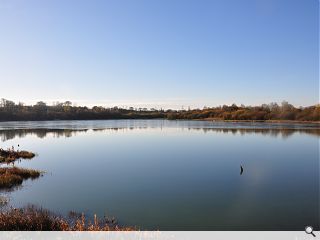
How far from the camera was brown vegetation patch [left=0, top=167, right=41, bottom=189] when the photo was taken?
22.0 metres

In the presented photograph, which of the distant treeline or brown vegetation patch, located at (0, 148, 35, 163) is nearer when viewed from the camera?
brown vegetation patch, located at (0, 148, 35, 163)

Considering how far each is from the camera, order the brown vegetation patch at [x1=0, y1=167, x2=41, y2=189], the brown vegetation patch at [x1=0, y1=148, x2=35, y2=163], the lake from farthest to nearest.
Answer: the brown vegetation patch at [x1=0, y1=148, x2=35, y2=163], the brown vegetation patch at [x1=0, y1=167, x2=41, y2=189], the lake

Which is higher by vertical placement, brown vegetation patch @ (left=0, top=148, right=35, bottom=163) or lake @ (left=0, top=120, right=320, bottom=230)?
brown vegetation patch @ (left=0, top=148, right=35, bottom=163)

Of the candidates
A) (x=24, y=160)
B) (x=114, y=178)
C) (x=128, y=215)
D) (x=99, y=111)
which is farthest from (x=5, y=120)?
(x=128, y=215)

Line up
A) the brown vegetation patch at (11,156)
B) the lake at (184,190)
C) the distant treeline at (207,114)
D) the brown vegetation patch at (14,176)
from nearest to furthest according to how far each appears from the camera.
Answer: the lake at (184,190) → the brown vegetation patch at (14,176) → the brown vegetation patch at (11,156) → the distant treeline at (207,114)

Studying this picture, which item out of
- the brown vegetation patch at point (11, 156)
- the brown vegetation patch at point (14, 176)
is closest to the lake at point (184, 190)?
the brown vegetation patch at point (14, 176)

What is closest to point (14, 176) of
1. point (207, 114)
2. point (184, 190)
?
point (184, 190)

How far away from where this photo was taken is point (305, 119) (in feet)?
355

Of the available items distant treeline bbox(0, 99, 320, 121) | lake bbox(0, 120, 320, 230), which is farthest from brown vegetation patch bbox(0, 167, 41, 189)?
distant treeline bbox(0, 99, 320, 121)

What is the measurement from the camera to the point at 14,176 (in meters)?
23.3

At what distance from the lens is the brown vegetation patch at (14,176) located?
21953mm

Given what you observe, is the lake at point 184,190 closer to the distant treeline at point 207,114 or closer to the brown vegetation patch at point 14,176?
the brown vegetation patch at point 14,176

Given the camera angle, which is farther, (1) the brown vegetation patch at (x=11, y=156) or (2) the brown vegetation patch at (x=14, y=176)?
(1) the brown vegetation patch at (x=11, y=156)

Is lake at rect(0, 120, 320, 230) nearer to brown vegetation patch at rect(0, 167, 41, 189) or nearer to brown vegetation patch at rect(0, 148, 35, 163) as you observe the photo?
brown vegetation patch at rect(0, 167, 41, 189)
